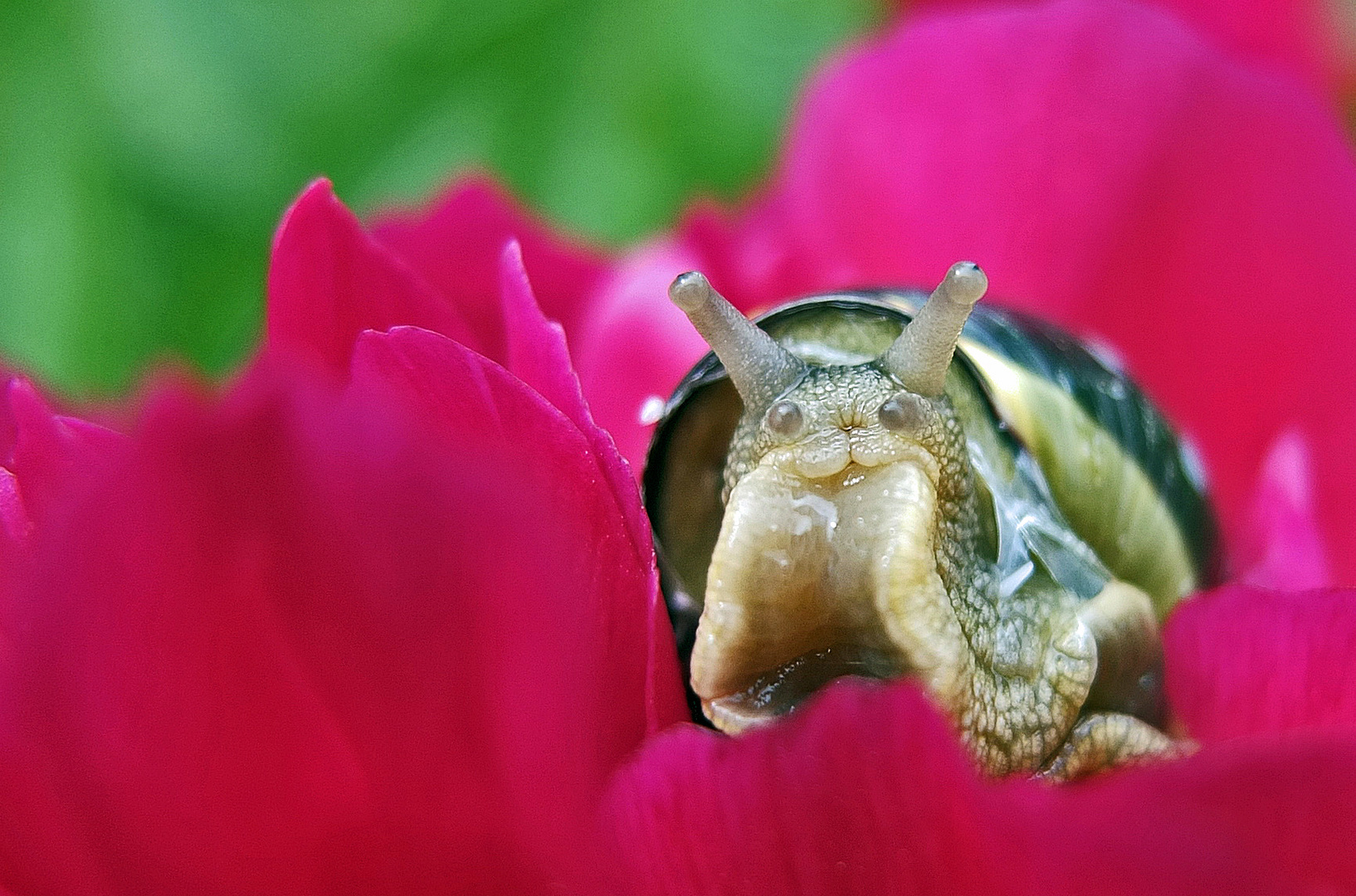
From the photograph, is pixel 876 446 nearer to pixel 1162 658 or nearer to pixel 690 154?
pixel 1162 658

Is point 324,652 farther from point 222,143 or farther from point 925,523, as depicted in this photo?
point 222,143

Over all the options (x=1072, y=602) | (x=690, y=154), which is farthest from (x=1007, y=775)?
(x=690, y=154)

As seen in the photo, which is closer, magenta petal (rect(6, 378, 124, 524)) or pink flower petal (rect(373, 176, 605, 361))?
magenta petal (rect(6, 378, 124, 524))

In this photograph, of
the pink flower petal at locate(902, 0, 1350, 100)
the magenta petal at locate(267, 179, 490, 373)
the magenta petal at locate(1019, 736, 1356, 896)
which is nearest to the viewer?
the magenta petal at locate(1019, 736, 1356, 896)

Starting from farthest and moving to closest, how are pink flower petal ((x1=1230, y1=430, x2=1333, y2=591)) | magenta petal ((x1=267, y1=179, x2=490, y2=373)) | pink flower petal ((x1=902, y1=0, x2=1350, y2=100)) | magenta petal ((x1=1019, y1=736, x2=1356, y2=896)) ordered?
pink flower petal ((x1=902, y1=0, x2=1350, y2=100)), pink flower petal ((x1=1230, y1=430, x2=1333, y2=591)), magenta petal ((x1=267, y1=179, x2=490, y2=373)), magenta petal ((x1=1019, y1=736, x2=1356, y2=896))

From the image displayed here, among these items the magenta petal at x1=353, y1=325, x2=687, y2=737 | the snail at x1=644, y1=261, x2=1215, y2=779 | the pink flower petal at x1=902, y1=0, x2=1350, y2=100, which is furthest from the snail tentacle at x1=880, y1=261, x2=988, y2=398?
the pink flower petal at x1=902, y1=0, x2=1350, y2=100

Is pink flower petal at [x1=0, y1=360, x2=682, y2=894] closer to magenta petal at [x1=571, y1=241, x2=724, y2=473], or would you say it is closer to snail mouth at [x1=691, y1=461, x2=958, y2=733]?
snail mouth at [x1=691, y1=461, x2=958, y2=733]

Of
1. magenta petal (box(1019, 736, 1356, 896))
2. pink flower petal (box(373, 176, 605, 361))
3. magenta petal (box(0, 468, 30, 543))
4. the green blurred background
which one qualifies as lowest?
magenta petal (box(1019, 736, 1356, 896))
